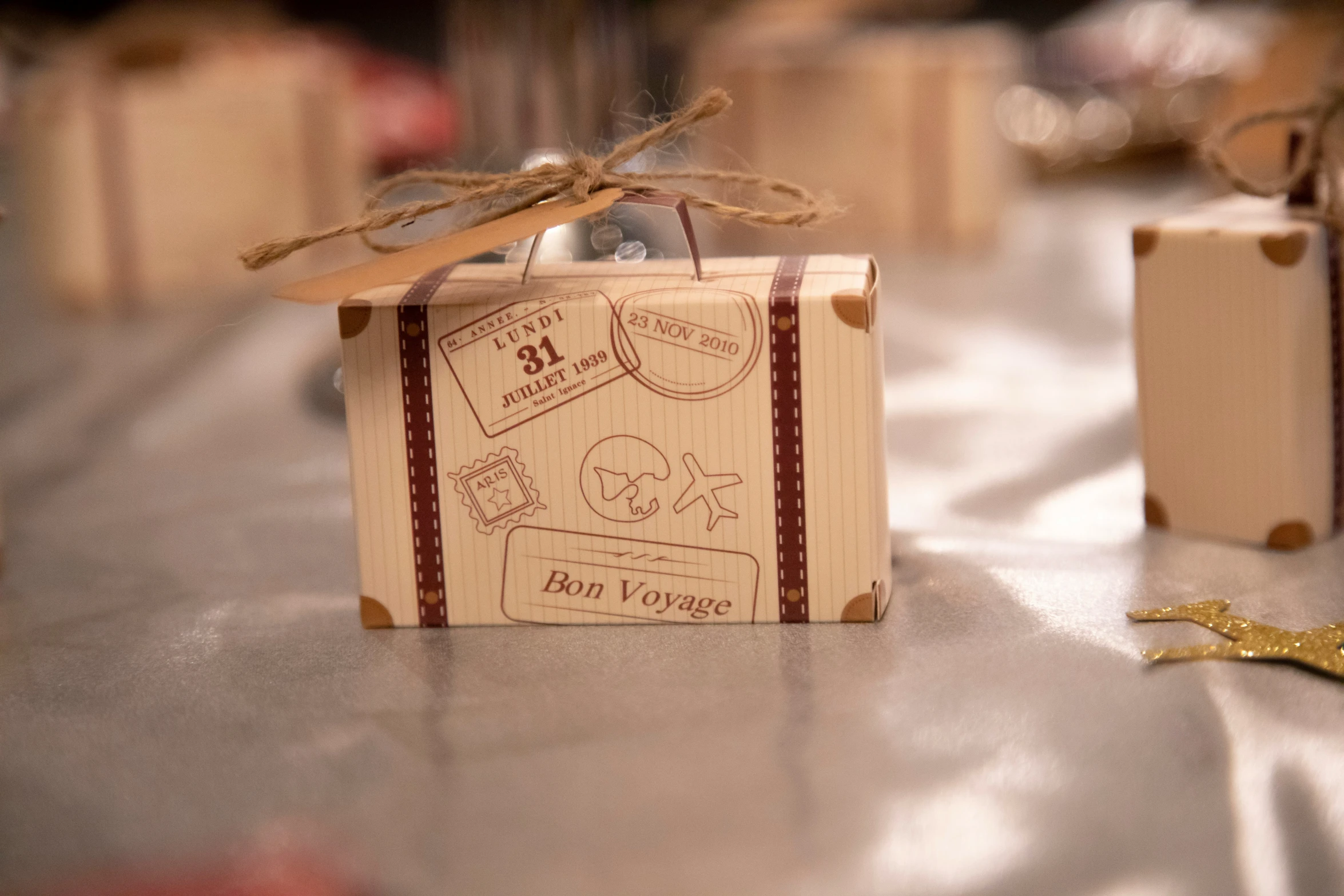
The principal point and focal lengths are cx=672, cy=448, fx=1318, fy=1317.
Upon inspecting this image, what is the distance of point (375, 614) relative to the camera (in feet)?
2.43

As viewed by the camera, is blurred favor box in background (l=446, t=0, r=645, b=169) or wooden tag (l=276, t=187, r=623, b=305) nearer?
wooden tag (l=276, t=187, r=623, b=305)

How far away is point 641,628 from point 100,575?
1.26 feet

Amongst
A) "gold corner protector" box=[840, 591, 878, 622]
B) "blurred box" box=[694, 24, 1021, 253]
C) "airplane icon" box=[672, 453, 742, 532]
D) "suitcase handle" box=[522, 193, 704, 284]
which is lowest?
"gold corner protector" box=[840, 591, 878, 622]

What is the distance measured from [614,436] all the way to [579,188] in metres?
0.14

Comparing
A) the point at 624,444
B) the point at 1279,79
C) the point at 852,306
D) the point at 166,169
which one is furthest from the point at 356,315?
the point at 1279,79

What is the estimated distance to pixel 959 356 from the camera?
1.30 metres

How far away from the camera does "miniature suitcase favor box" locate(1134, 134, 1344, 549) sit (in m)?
0.76

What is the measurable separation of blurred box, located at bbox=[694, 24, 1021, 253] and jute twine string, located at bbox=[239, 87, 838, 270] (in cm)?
101

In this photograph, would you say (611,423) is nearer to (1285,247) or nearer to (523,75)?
(1285,247)

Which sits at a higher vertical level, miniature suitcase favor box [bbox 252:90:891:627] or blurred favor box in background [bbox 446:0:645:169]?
blurred favor box in background [bbox 446:0:645:169]

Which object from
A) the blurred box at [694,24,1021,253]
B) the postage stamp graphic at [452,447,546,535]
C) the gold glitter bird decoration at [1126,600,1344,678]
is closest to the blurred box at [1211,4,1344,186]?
the blurred box at [694,24,1021,253]

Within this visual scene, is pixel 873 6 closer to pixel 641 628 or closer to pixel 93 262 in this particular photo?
pixel 93 262

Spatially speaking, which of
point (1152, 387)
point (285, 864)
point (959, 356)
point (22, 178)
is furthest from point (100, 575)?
point (22, 178)

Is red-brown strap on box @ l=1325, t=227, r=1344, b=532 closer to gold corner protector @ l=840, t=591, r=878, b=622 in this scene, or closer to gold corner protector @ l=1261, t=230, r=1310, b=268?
gold corner protector @ l=1261, t=230, r=1310, b=268
